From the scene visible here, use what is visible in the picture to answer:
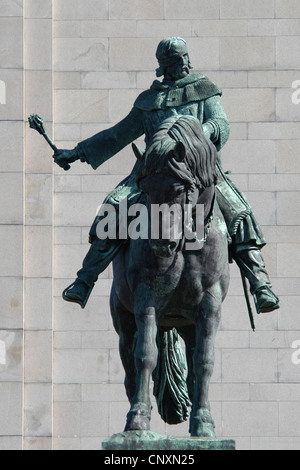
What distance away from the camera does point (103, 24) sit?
71.0 feet

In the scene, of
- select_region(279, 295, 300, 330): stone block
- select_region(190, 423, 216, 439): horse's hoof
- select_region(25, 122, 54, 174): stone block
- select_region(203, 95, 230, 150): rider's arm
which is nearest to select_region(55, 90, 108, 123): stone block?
select_region(25, 122, 54, 174): stone block

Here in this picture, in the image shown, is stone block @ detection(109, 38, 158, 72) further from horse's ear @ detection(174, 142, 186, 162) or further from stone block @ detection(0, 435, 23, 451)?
horse's ear @ detection(174, 142, 186, 162)

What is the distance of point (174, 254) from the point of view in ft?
51.9

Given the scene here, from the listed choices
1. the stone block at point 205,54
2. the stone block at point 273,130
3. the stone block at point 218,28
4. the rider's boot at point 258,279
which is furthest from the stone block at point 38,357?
the rider's boot at point 258,279

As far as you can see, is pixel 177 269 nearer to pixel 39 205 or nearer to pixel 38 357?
pixel 38 357

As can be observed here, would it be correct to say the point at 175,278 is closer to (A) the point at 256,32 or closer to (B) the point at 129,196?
(B) the point at 129,196

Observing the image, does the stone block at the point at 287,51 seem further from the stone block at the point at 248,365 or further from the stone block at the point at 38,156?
the stone block at the point at 248,365

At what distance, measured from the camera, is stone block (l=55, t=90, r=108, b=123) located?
70.3 feet

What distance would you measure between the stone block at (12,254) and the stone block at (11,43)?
70.8 inches

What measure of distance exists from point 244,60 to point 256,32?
354 mm

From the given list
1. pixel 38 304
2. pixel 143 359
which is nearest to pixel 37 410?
pixel 38 304

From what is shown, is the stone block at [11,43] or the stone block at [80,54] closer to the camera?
the stone block at [11,43]

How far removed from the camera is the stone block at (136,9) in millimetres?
21656
